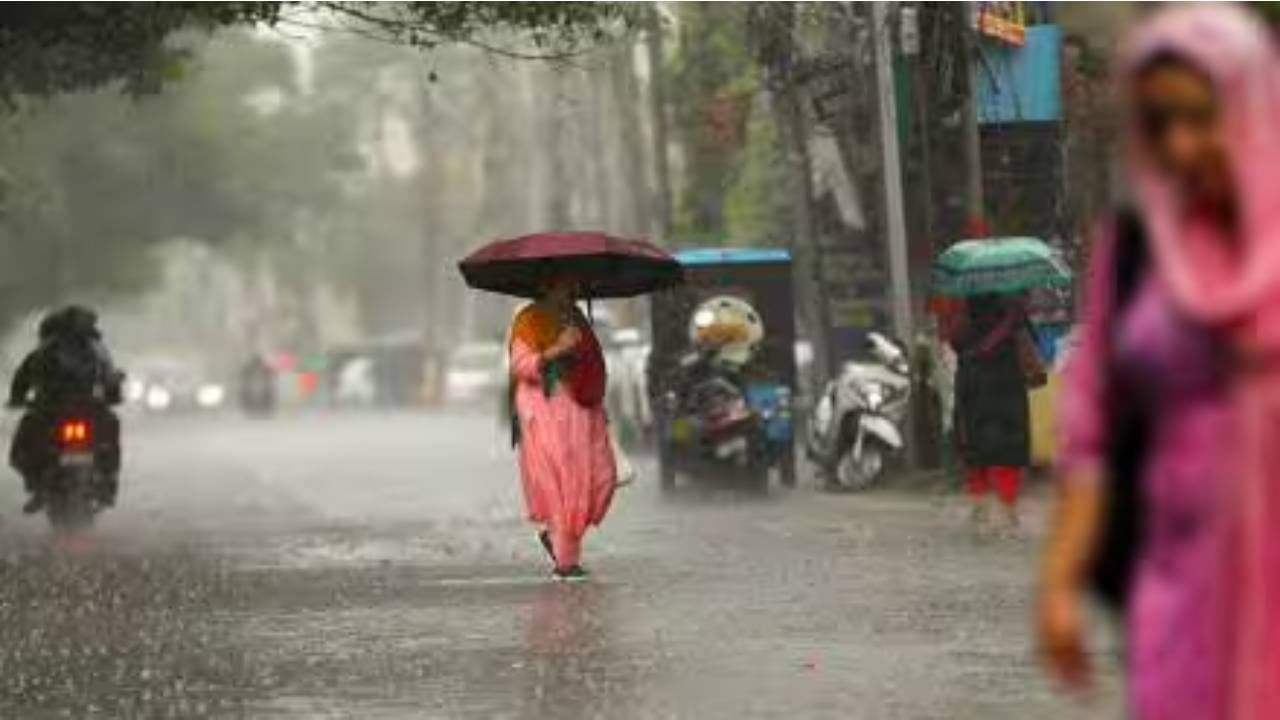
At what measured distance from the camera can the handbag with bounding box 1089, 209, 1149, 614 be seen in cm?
475

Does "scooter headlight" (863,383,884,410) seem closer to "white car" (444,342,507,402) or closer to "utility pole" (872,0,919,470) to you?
"utility pole" (872,0,919,470)

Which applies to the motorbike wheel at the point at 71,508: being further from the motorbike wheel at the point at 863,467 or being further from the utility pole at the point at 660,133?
the utility pole at the point at 660,133

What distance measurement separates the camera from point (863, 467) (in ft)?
70.9

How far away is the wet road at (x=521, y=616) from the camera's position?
925cm

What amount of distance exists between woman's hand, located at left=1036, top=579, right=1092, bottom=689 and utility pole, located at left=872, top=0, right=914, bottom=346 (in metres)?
16.6

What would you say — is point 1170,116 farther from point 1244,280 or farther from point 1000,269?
point 1000,269

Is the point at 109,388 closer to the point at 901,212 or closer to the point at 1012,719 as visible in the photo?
the point at 901,212

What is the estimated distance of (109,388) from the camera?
19.7m

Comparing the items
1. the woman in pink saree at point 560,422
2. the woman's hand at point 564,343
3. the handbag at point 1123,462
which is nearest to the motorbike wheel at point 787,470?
the woman in pink saree at point 560,422

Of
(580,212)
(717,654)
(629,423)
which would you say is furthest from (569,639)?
(580,212)

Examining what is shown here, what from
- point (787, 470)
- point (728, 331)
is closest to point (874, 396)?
point (728, 331)

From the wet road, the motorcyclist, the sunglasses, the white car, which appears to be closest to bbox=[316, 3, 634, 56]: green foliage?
the wet road

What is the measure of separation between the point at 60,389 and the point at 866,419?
650cm

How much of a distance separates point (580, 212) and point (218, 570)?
47.5 meters
